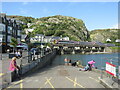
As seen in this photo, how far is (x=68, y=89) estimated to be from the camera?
25.8ft

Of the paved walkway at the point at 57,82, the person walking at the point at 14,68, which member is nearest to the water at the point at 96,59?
the paved walkway at the point at 57,82

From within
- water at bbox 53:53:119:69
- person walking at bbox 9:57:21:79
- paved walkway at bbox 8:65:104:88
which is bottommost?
water at bbox 53:53:119:69

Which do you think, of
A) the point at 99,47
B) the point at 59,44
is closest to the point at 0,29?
the point at 59,44

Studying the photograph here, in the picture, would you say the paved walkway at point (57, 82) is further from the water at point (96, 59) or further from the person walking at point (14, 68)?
the water at point (96, 59)

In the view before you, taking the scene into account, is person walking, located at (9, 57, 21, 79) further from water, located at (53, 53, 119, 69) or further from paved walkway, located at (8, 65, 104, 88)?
water, located at (53, 53, 119, 69)

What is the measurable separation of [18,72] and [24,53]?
4393 mm

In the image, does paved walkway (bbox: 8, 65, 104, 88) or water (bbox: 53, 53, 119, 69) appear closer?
paved walkway (bbox: 8, 65, 104, 88)

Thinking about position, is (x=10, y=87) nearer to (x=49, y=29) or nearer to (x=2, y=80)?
(x=2, y=80)

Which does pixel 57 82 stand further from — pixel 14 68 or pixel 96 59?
pixel 96 59

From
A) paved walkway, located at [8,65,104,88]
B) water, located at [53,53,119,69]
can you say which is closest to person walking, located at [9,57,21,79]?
paved walkway, located at [8,65,104,88]

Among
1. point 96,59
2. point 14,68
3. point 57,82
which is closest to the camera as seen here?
point 57,82

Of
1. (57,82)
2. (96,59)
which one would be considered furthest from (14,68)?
(96,59)

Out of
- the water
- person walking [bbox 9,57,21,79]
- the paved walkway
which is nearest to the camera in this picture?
the paved walkway

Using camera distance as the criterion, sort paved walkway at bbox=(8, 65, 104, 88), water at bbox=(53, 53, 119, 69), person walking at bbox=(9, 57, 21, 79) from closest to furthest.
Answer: paved walkway at bbox=(8, 65, 104, 88) < person walking at bbox=(9, 57, 21, 79) < water at bbox=(53, 53, 119, 69)
